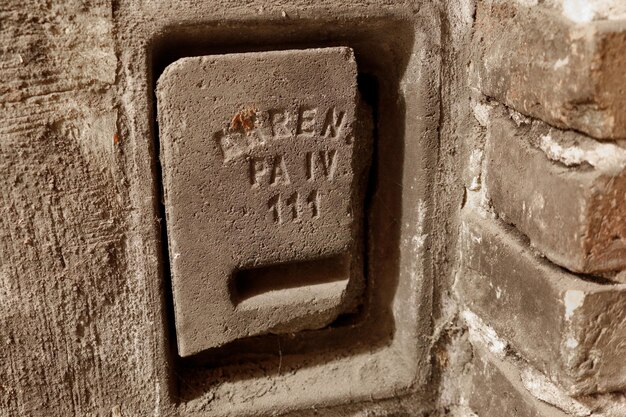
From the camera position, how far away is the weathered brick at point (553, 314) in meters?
0.84

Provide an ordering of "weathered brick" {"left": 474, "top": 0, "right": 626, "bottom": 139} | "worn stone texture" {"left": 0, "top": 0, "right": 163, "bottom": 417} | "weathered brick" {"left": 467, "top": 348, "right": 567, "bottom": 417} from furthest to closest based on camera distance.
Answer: "weathered brick" {"left": 467, "top": 348, "right": 567, "bottom": 417}
"worn stone texture" {"left": 0, "top": 0, "right": 163, "bottom": 417}
"weathered brick" {"left": 474, "top": 0, "right": 626, "bottom": 139}

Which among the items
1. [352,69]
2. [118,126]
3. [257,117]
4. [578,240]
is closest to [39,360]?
[118,126]

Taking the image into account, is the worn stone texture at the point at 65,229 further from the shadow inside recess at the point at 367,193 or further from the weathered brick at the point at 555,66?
the weathered brick at the point at 555,66

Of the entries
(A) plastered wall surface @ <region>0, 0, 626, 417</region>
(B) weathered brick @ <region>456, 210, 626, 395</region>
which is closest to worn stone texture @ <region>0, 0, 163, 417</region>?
(A) plastered wall surface @ <region>0, 0, 626, 417</region>

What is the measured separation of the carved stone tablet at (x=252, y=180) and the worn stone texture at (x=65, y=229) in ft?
0.29

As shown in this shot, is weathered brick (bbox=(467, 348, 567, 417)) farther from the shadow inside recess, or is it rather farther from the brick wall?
the shadow inside recess

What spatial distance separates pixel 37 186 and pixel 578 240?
775 millimetres

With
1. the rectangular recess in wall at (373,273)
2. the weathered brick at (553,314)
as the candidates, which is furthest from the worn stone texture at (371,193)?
the weathered brick at (553,314)

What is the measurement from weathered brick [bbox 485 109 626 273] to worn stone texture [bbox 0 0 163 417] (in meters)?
0.61

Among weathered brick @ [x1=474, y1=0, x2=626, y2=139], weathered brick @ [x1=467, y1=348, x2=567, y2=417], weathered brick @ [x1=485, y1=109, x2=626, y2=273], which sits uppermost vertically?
weathered brick @ [x1=474, y1=0, x2=626, y2=139]

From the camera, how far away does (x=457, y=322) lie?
1.16 metres

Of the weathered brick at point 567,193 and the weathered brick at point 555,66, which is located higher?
the weathered brick at point 555,66

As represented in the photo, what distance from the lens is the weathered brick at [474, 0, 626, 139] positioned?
753mm

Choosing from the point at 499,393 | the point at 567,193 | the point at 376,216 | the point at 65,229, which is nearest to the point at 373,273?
the point at 376,216
